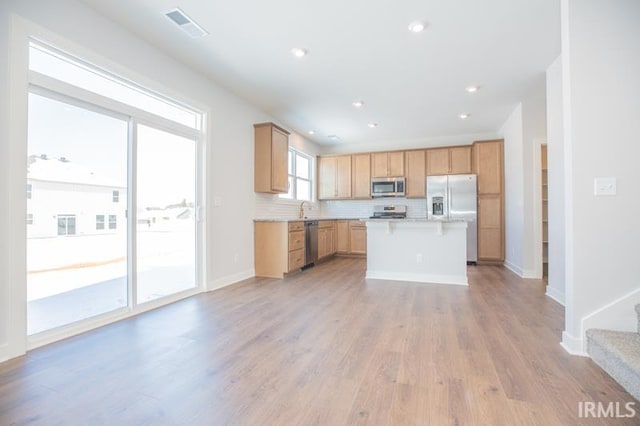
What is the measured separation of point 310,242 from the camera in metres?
5.57

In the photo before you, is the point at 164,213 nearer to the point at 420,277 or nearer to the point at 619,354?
the point at 420,277

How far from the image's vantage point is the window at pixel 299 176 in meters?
6.50

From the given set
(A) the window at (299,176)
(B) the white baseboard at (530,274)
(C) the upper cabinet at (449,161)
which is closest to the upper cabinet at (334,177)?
(A) the window at (299,176)

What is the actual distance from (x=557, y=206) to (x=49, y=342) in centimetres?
510

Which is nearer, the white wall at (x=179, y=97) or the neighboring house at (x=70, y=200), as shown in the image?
the white wall at (x=179, y=97)

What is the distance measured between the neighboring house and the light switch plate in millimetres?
4025

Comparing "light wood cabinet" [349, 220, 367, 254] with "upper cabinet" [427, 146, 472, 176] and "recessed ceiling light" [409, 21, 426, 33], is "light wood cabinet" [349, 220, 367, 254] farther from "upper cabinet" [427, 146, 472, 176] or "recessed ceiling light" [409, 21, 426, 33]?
"recessed ceiling light" [409, 21, 426, 33]

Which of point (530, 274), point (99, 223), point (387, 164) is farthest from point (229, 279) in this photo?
point (530, 274)

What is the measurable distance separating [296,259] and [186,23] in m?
3.50

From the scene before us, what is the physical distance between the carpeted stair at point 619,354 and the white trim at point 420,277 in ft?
7.26

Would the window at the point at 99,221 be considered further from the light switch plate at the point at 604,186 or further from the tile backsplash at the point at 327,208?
the light switch plate at the point at 604,186

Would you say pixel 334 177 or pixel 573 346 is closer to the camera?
pixel 573 346

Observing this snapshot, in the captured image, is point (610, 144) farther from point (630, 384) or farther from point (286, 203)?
point (286, 203)

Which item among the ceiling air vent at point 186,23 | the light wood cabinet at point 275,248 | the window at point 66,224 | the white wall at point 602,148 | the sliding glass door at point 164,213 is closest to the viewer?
the white wall at point 602,148
